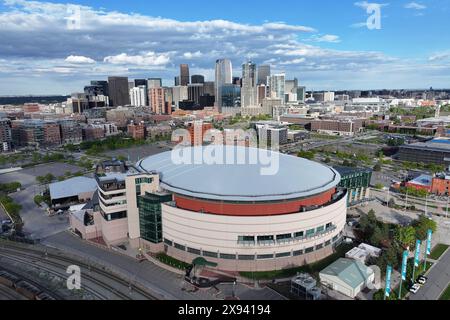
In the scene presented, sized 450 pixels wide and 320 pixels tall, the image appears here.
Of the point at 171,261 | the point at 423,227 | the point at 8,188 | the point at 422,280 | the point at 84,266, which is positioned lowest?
the point at 422,280

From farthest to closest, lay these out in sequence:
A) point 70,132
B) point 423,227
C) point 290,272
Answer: point 70,132 < point 423,227 < point 290,272

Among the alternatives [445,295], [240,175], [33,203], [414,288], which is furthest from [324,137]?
[33,203]

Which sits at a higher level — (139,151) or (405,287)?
(139,151)

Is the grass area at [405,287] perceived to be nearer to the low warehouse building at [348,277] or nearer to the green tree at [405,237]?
the low warehouse building at [348,277]

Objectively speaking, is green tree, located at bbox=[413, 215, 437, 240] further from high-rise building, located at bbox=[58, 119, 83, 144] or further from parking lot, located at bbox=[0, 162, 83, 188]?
high-rise building, located at bbox=[58, 119, 83, 144]

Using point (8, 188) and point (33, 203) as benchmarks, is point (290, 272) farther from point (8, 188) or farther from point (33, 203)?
point (8, 188)

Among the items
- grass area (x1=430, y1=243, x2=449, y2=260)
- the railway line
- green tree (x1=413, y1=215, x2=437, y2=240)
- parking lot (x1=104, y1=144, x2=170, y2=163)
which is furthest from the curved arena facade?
parking lot (x1=104, y1=144, x2=170, y2=163)

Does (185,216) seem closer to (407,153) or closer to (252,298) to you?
(252,298)
